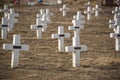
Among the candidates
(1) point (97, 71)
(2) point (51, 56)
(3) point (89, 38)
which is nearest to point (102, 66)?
(1) point (97, 71)

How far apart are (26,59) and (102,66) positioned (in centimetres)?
226

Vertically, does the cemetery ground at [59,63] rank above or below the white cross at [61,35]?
below

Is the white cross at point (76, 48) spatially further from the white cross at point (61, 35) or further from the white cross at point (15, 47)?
the white cross at point (61, 35)

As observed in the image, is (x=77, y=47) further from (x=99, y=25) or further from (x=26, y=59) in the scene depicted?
(x=99, y=25)

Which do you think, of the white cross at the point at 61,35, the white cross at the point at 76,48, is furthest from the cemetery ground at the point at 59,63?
the white cross at the point at 76,48

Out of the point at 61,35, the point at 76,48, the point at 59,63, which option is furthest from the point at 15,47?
the point at 61,35

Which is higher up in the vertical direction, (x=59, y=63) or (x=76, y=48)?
(x=76, y=48)

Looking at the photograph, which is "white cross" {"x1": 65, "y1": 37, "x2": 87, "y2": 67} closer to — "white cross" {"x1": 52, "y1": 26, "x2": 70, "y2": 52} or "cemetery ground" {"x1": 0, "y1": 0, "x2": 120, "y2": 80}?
"cemetery ground" {"x1": 0, "y1": 0, "x2": 120, "y2": 80}

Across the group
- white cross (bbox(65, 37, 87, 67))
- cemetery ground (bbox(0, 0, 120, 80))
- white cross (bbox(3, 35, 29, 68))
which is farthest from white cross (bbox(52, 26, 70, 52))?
white cross (bbox(3, 35, 29, 68))

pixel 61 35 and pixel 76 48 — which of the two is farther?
pixel 61 35

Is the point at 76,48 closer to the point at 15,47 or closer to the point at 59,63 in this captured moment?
the point at 59,63

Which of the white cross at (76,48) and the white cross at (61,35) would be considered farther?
the white cross at (61,35)

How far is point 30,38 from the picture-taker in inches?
548

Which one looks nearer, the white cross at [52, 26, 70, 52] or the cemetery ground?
the cemetery ground
